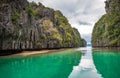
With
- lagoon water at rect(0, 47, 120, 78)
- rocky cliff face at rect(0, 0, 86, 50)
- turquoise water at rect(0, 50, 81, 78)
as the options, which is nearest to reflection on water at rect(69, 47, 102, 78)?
lagoon water at rect(0, 47, 120, 78)

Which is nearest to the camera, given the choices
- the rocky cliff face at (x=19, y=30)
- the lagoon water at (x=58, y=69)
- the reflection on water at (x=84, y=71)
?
the reflection on water at (x=84, y=71)

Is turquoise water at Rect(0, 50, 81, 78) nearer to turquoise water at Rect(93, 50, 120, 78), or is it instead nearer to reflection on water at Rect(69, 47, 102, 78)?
reflection on water at Rect(69, 47, 102, 78)

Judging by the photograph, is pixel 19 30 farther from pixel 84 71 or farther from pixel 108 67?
pixel 84 71

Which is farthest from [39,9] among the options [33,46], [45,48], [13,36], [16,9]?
[13,36]

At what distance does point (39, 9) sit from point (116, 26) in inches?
1506

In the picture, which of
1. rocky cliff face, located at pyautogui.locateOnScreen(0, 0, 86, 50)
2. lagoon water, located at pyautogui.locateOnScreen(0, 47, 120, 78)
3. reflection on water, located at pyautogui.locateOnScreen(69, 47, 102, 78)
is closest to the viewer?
reflection on water, located at pyautogui.locateOnScreen(69, 47, 102, 78)

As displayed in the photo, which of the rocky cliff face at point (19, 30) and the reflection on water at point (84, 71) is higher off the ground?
the rocky cliff face at point (19, 30)

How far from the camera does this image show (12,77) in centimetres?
1559

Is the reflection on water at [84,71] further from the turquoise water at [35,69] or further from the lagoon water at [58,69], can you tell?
the turquoise water at [35,69]

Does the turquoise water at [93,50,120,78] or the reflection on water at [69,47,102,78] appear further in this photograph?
the turquoise water at [93,50,120,78]

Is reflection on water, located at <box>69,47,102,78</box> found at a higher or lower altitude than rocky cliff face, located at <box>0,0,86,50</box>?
lower

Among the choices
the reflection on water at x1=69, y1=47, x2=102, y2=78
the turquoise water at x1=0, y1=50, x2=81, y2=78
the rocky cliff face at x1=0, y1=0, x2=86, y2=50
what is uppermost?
the rocky cliff face at x1=0, y1=0, x2=86, y2=50

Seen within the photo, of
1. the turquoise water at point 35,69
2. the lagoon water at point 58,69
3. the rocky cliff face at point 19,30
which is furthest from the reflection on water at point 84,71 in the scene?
the rocky cliff face at point 19,30

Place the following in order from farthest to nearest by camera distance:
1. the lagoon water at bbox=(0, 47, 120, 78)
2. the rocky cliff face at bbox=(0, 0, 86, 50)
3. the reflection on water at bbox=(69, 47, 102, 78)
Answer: the rocky cliff face at bbox=(0, 0, 86, 50), the lagoon water at bbox=(0, 47, 120, 78), the reflection on water at bbox=(69, 47, 102, 78)
